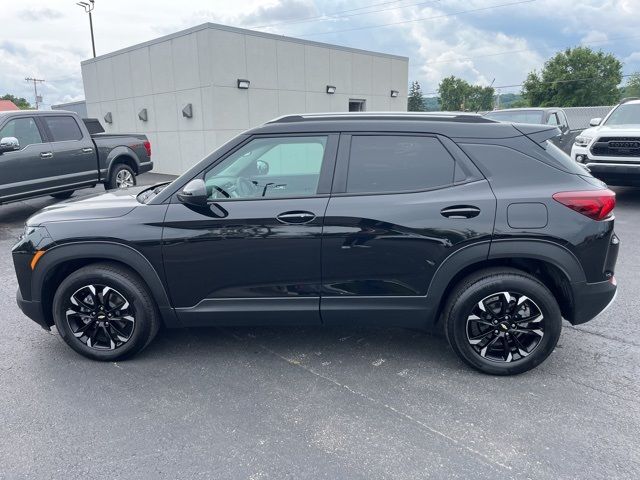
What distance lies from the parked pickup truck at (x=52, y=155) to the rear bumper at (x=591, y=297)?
7902 millimetres

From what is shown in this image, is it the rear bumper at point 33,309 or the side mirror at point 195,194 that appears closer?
the side mirror at point 195,194

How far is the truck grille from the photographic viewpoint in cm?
→ 832

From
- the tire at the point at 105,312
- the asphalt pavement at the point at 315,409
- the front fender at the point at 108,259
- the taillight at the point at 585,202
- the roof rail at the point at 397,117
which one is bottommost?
the asphalt pavement at the point at 315,409

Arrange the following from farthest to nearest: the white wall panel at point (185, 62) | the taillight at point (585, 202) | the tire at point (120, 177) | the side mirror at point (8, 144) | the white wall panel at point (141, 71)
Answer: the white wall panel at point (141, 71), the white wall panel at point (185, 62), the tire at point (120, 177), the side mirror at point (8, 144), the taillight at point (585, 202)

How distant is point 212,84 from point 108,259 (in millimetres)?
11034

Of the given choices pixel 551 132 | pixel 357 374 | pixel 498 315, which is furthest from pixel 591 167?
pixel 357 374

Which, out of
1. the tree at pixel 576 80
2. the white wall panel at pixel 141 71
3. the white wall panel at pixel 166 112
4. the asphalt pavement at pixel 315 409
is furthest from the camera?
the tree at pixel 576 80

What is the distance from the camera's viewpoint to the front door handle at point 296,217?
3191 millimetres

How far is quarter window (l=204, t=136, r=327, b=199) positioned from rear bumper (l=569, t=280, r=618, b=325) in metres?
1.89

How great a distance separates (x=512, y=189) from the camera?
312cm

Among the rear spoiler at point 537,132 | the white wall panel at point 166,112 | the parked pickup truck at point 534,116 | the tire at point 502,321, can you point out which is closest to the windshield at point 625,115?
the parked pickup truck at point 534,116

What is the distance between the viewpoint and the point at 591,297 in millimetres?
3162

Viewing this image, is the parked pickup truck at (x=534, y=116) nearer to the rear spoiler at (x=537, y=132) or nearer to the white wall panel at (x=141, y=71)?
the rear spoiler at (x=537, y=132)

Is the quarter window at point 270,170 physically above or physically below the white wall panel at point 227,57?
below
